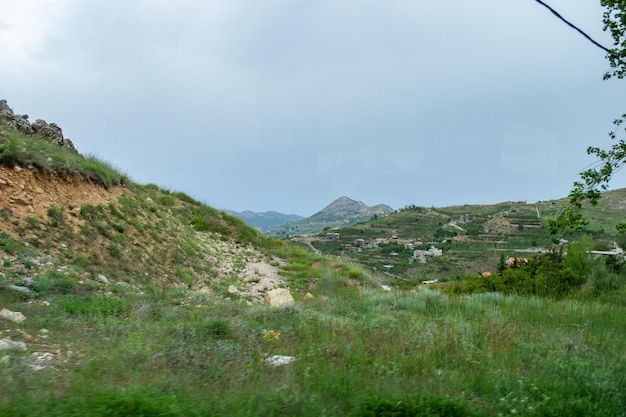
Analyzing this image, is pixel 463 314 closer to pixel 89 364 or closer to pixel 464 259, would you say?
pixel 89 364

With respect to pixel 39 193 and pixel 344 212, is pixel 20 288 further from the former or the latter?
pixel 344 212

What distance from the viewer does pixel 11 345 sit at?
15.2 ft

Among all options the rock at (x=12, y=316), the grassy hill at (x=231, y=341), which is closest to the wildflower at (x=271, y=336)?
the grassy hill at (x=231, y=341)

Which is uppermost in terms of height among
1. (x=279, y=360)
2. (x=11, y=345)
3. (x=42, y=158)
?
(x=42, y=158)

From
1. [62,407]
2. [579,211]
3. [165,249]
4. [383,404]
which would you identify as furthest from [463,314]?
[165,249]

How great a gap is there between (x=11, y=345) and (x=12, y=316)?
53.1 inches

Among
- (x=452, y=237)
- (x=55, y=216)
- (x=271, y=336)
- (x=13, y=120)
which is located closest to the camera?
(x=271, y=336)

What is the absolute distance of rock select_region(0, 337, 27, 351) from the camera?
14.8ft

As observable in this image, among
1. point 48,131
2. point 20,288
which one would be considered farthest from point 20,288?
point 48,131

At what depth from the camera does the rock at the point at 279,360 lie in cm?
443

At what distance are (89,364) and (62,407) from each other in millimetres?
909

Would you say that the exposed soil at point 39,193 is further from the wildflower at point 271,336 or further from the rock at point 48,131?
the wildflower at point 271,336

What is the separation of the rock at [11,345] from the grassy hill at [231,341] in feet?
0.10

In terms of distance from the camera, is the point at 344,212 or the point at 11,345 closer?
the point at 11,345
